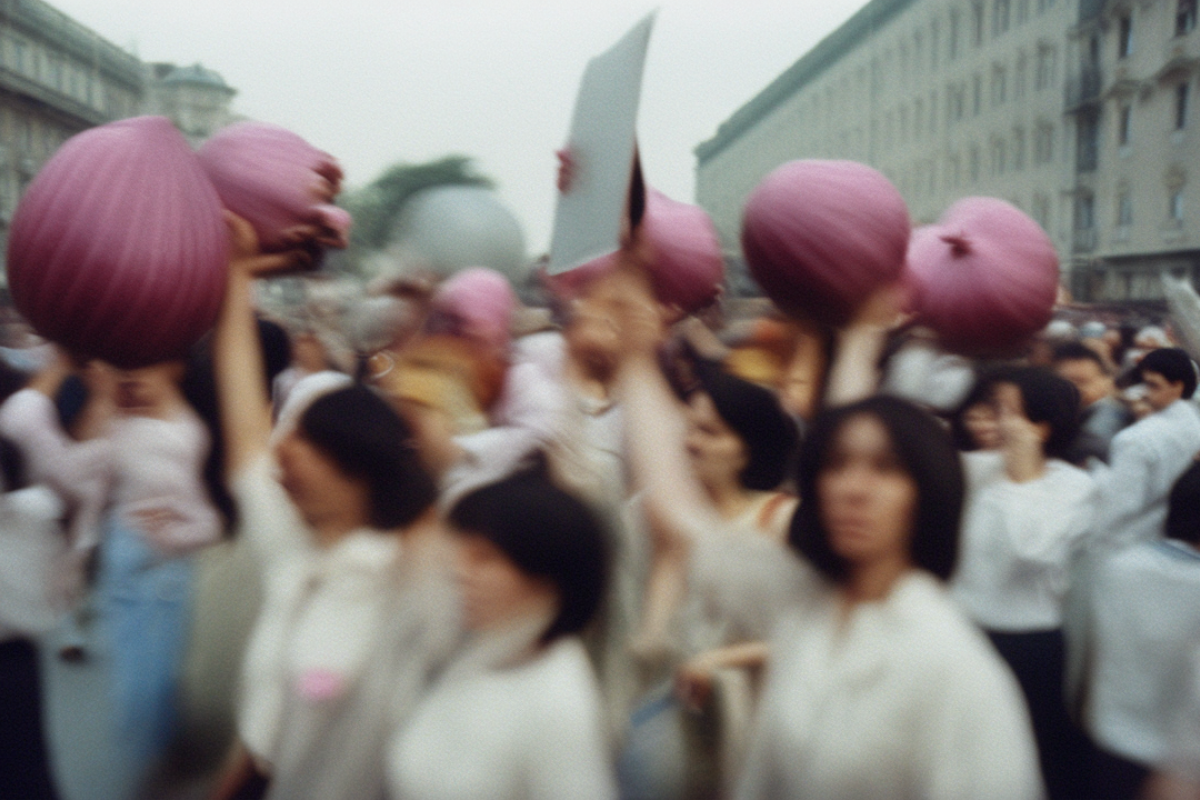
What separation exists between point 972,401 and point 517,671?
2519mm

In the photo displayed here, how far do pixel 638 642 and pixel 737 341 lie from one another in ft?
3.25

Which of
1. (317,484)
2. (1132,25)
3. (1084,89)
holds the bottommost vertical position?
(317,484)

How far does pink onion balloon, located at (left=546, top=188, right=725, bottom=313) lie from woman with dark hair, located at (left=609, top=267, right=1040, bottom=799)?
3.10 ft

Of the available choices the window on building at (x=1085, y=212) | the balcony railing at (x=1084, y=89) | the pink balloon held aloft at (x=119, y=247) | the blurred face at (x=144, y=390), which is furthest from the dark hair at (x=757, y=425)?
the window on building at (x=1085, y=212)

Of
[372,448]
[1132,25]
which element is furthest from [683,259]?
[1132,25]

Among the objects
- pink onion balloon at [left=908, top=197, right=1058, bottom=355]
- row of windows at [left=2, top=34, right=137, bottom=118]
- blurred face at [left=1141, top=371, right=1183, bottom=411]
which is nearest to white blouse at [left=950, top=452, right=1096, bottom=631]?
pink onion balloon at [left=908, top=197, right=1058, bottom=355]

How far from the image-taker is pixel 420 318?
3604mm

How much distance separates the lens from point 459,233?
3.91 meters

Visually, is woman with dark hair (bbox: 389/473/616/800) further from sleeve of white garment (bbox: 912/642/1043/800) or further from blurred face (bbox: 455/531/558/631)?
sleeve of white garment (bbox: 912/642/1043/800)

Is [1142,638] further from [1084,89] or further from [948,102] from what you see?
[948,102]

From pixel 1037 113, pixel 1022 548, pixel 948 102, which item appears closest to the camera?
pixel 1022 548

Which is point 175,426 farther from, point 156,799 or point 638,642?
point 638,642

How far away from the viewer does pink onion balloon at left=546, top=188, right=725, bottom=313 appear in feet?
9.34

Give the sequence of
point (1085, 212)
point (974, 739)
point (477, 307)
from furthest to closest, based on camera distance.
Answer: point (1085, 212)
point (477, 307)
point (974, 739)
